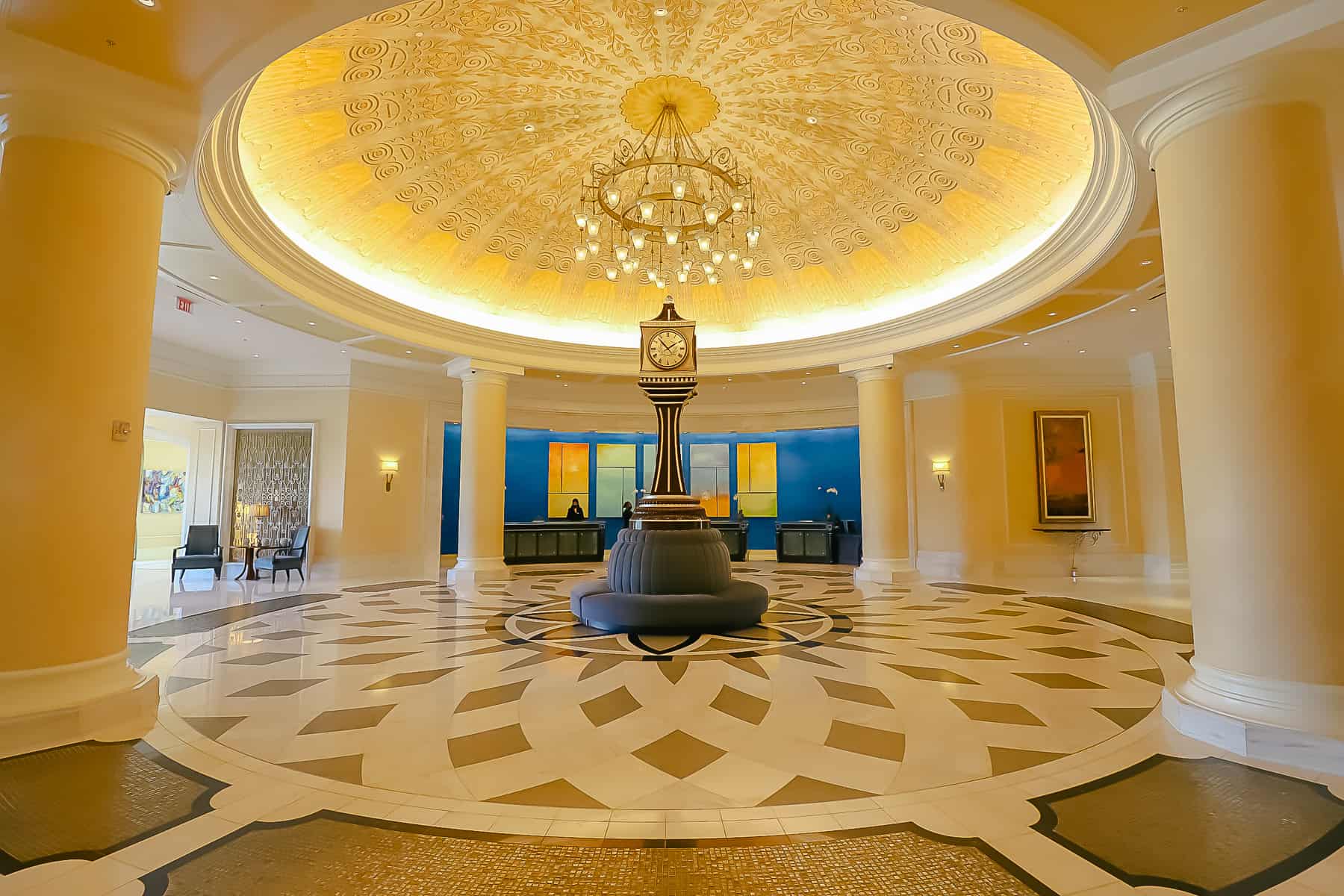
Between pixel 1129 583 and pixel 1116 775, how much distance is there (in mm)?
8836

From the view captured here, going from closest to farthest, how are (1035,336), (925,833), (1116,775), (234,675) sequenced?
(925,833) < (1116,775) < (234,675) < (1035,336)

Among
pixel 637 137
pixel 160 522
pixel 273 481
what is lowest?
pixel 160 522

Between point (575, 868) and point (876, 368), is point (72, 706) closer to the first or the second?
point (575, 868)

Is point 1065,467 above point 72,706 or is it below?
above

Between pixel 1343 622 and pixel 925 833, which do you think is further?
pixel 1343 622

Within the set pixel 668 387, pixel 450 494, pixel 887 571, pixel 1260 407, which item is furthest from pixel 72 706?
pixel 450 494

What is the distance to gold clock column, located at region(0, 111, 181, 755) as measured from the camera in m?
3.21

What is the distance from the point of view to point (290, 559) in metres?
10.2

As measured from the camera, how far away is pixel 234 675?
4.50 m

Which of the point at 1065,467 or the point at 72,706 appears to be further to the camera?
the point at 1065,467

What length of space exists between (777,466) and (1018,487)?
527 cm

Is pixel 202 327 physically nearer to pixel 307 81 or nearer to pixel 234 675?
pixel 307 81

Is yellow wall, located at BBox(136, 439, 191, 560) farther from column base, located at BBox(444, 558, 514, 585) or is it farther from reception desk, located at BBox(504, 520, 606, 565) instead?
column base, located at BBox(444, 558, 514, 585)

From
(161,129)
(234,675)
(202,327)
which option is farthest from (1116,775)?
(202,327)
